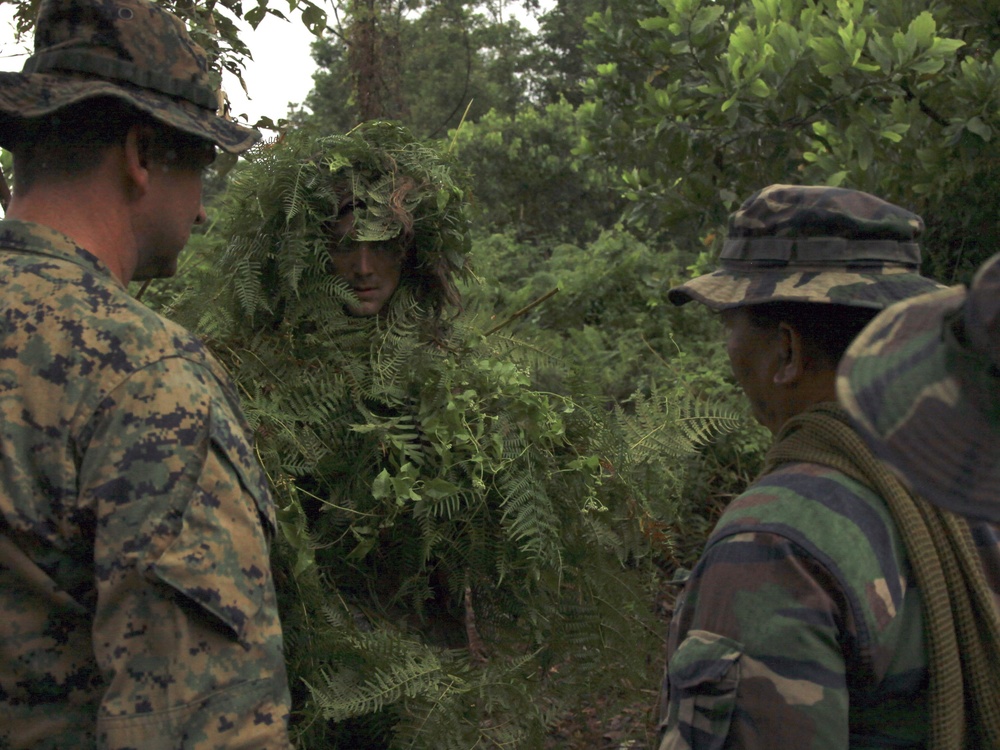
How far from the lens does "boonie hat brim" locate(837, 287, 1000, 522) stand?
864mm

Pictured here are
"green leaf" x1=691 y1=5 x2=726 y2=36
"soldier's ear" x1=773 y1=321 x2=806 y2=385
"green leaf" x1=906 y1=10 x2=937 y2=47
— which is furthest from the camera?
"green leaf" x1=691 y1=5 x2=726 y2=36

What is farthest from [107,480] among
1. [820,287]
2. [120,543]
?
[820,287]

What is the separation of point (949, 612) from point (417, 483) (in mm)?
1458

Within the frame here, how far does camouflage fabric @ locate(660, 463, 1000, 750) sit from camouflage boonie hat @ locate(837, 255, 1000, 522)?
17.3 inches

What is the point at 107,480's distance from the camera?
1292 millimetres

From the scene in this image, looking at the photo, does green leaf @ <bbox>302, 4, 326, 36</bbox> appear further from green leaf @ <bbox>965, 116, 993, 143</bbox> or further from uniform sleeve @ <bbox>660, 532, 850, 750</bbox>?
green leaf @ <bbox>965, 116, 993, 143</bbox>

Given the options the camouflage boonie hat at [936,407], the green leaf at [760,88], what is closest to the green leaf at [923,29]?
the green leaf at [760,88]

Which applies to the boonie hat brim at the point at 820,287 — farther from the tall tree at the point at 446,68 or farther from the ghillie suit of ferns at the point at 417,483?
the tall tree at the point at 446,68

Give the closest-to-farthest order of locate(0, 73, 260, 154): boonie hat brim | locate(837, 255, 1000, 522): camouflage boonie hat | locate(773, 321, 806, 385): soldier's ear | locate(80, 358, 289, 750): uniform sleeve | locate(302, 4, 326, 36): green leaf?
locate(837, 255, 1000, 522): camouflage boonie hat → locate(80, 358, 289, 750): uniform sleeve → locate(0, 73, 260, 154): boonie hat brim → locate(773, 321, 806, 385): soldier's ear → locate(302, 4, 326, 36): green leaf

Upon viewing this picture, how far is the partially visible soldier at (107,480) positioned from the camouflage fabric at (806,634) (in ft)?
2.06

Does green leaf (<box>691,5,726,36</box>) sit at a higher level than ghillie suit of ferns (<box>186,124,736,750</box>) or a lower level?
higher

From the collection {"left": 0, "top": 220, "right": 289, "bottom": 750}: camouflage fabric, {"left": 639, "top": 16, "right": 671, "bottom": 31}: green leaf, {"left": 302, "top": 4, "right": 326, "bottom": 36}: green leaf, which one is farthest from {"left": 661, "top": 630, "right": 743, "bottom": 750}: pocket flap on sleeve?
{"left": 639, "top": 16, "right": 671, "bottom": 31}: green leaf

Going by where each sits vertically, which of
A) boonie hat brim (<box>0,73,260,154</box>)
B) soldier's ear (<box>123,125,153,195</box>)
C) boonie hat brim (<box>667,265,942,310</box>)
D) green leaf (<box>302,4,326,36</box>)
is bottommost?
boonie hat brim (<box>667,265,942,310</box>)

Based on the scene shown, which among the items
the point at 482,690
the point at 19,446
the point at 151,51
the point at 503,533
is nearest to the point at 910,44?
the point at 503,533
